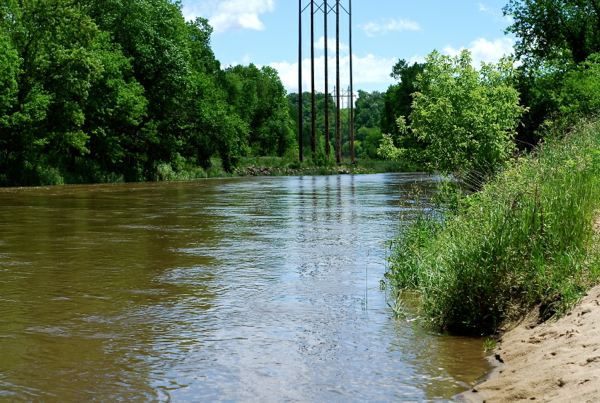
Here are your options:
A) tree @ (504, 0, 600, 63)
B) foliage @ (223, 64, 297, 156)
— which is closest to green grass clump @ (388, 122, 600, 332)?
tree @ (504, 0, 600, 63)

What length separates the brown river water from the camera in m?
5.20

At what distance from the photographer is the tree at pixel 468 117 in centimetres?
1488

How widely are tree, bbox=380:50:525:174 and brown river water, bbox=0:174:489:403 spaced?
2.73 metres

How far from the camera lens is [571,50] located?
Answer: 43656 millimetres

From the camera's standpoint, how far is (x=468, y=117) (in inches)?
584

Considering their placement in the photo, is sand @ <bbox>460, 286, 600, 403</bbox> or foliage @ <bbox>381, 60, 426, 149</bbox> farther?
foliage @ <bbox>381, 60, 426, 149</bbox>

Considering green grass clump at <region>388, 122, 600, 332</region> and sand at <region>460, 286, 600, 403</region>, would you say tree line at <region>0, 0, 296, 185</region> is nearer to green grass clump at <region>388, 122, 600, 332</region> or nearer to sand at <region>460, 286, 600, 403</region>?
green grass clump at <region>388, 122, 600, 332</region>

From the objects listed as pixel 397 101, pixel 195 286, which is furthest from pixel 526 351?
pixel 397 101

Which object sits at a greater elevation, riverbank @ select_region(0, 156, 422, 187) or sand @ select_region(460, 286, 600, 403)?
riverbank @ select_region(0, 156, 422, 187)

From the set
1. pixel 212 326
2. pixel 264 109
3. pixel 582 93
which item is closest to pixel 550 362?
pixel 212 326

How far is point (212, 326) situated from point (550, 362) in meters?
3.24

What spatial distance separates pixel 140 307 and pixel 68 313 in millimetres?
760

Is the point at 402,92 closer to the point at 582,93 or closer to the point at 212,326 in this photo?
the point at 582,93

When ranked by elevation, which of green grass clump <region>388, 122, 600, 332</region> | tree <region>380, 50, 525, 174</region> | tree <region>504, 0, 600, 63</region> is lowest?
green grass clump <region>388, 122, 600, 332</region>
